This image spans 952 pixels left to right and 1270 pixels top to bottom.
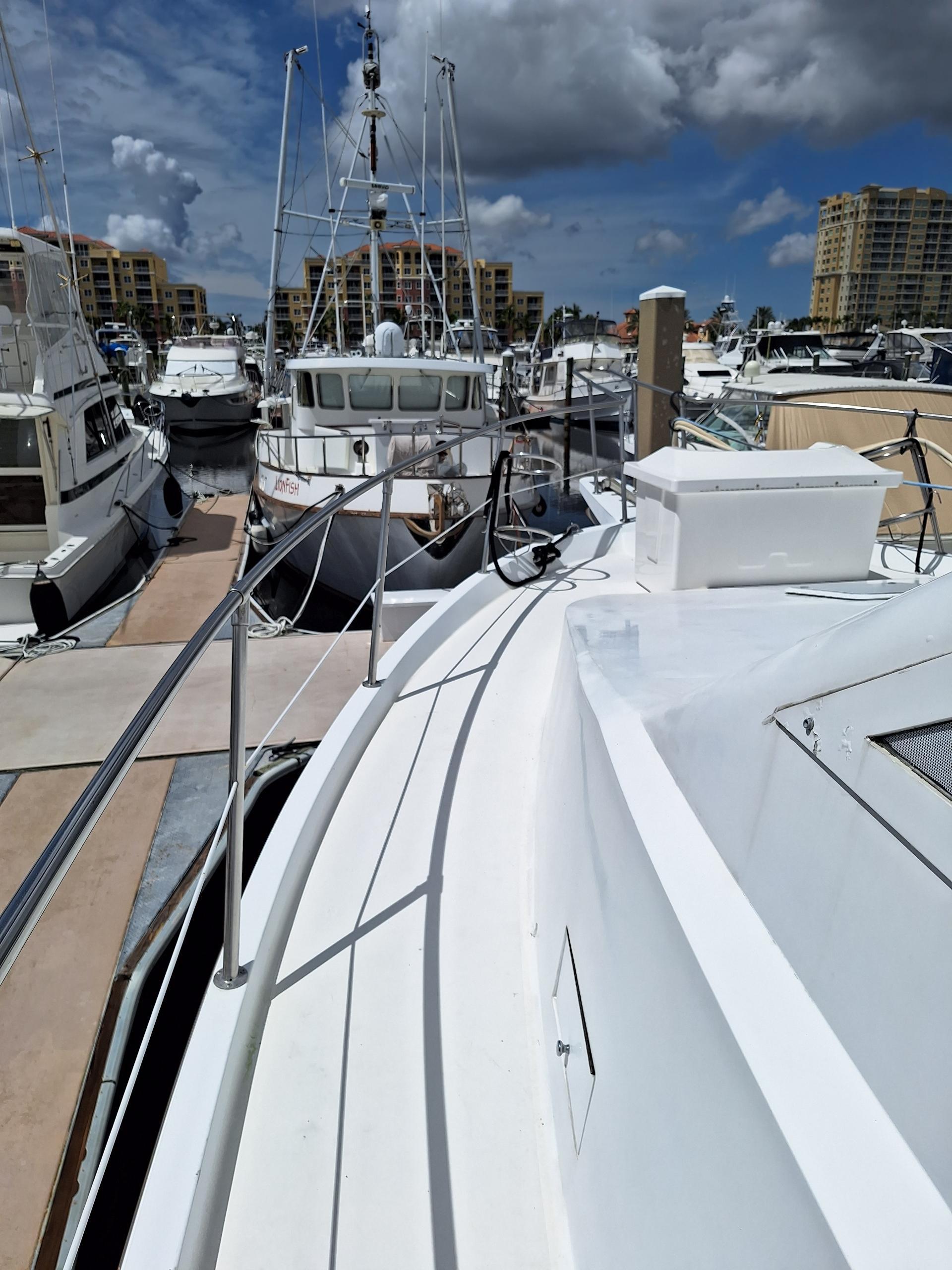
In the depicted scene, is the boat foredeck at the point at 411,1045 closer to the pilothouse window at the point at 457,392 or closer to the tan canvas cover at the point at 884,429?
the tan canvas cover at the point at 884,429

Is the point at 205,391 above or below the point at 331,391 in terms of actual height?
below

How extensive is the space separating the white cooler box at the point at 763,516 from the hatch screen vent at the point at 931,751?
89.3 inches

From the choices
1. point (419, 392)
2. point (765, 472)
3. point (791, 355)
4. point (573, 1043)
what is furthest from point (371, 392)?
point (791, 355)

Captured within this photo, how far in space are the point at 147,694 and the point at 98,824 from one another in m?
1.66

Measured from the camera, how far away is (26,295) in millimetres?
10000

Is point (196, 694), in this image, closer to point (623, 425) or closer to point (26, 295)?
point (623, 425)

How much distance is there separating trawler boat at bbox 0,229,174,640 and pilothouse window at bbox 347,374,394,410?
11.5 feet

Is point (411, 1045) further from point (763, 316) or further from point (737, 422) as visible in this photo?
point (763, 316)

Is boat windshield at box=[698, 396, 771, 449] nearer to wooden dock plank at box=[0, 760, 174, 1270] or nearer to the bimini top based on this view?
wooden dock plank at box=[0, 760, 174, 1270]

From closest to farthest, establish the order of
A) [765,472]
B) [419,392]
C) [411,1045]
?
[411,1045], [765,472], [419,392]

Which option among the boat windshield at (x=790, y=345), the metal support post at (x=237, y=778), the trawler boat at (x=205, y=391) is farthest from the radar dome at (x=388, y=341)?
the trawler boat at (x=205, y=391)

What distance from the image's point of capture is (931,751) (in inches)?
33.0

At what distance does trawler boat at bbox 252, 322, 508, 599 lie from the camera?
898 cm

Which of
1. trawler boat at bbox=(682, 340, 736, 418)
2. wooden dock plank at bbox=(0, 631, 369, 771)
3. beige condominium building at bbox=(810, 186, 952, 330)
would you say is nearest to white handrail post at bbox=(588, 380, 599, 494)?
wooden dock plank at bbox=(0, 631, 369, 771)
